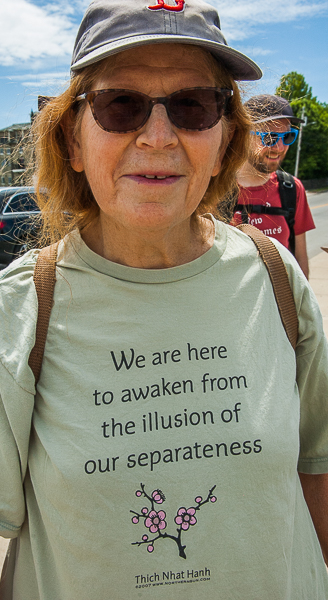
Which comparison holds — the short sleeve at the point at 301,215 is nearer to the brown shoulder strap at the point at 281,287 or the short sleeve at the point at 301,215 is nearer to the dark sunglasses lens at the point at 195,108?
the brown shoulder strap at the point at 281,287

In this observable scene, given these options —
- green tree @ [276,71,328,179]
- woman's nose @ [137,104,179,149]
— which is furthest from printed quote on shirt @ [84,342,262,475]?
green tree @ [276,71,328,179]

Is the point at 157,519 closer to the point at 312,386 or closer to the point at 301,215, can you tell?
the point at 312,386

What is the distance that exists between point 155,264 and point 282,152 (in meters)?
2.45

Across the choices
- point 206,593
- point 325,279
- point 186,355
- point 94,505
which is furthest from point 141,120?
point 325,279

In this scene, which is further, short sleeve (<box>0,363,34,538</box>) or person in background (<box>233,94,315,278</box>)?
person in background (<box>233,94,315,278</box>)

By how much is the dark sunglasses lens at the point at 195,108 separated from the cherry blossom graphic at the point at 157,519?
0.83 metres

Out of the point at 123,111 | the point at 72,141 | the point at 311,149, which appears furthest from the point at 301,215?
the point at 311,149

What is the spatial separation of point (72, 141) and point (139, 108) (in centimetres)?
27

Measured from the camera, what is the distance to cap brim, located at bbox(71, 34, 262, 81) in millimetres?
1045

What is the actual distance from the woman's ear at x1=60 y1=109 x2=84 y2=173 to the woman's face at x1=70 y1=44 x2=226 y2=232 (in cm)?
11

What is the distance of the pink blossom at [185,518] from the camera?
1.07 metres

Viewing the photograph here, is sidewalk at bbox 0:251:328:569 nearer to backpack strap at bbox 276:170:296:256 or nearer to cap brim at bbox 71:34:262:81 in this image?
backpack strap at bbox 276:170:296:256

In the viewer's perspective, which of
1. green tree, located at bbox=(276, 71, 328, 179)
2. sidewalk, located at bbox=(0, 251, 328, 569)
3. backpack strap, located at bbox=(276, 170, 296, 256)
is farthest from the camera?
green tree, located at bbox=(276, 71, 328, 179)

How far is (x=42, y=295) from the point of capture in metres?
1.20
